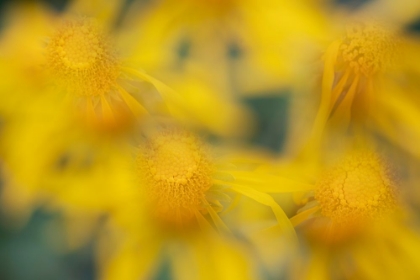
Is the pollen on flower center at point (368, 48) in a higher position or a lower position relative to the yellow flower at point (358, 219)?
higher

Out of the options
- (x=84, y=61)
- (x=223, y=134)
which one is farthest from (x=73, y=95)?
(x=223, y=134)

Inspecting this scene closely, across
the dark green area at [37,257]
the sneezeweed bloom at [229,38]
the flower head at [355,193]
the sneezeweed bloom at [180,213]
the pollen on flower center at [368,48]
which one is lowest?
the dark green area at [37,257]

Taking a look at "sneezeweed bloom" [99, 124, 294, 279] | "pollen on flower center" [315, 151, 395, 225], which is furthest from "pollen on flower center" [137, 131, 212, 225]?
"pollen on flower center" [315, 151, 395, 225]

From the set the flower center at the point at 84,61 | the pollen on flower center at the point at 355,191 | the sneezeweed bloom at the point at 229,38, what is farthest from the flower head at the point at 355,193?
Result: the flower center at the point at 84,61

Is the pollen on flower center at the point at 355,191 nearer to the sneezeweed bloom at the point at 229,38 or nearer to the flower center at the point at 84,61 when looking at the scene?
the sneezeweed bloom at the point at 229,38

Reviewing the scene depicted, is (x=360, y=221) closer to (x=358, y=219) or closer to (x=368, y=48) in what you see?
(x=358, y=219)

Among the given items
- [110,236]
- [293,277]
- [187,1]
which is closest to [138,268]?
[110,236]

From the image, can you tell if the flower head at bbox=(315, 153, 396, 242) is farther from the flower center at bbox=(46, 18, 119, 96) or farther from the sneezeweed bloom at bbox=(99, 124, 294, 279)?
the flower center at bbox=(46, 18, 119, 96)
